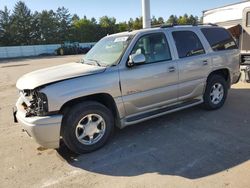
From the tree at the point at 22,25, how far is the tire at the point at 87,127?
68817mm

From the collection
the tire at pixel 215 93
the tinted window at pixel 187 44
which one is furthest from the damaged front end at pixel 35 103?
the tire at pixel 215 93

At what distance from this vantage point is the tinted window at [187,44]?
17.3 feet

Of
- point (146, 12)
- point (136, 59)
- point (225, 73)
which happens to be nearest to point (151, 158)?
point (136, 59)

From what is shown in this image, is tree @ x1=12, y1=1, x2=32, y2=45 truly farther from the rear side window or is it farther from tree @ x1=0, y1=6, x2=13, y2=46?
Result: the rear side window

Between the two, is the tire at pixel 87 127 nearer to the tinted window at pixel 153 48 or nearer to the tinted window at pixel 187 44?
the tinted window at pixel 153 48

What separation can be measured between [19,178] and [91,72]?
1.86 metres

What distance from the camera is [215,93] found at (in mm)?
6094

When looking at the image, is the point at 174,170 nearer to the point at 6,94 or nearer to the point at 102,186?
the point at 102,186

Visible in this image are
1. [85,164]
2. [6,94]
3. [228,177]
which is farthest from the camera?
[6,94]

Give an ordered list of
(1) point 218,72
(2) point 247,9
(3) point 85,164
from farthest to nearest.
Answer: (2) point 247,9 < (1) point 218,72 < (3) point 85,164

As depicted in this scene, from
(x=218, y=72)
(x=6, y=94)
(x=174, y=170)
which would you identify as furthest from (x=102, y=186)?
→ (x=6, y=94)

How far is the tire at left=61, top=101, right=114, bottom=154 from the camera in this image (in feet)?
13.4

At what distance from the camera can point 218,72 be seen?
614cm

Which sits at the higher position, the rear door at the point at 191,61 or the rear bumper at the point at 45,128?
the rear door at the point at 191,61
